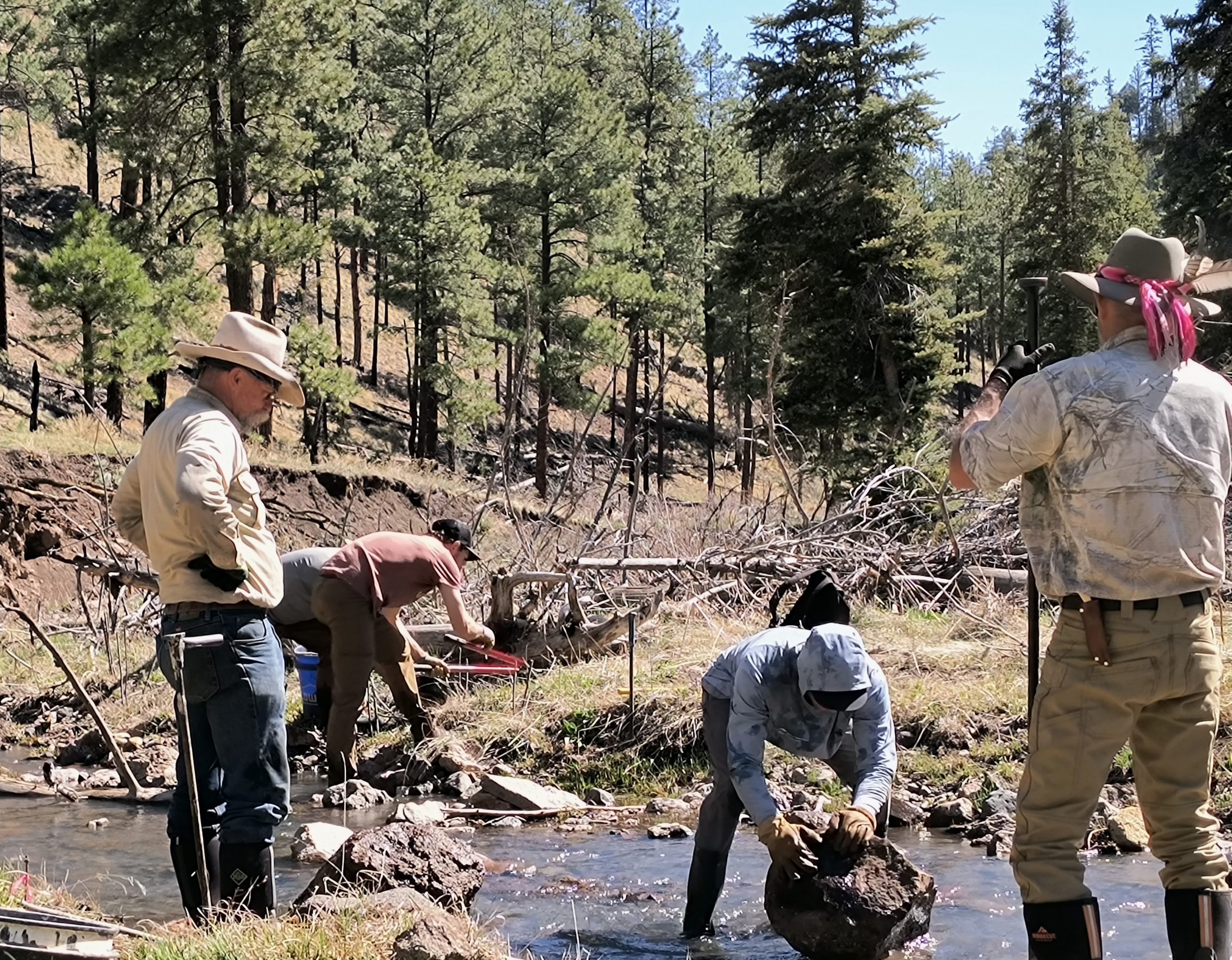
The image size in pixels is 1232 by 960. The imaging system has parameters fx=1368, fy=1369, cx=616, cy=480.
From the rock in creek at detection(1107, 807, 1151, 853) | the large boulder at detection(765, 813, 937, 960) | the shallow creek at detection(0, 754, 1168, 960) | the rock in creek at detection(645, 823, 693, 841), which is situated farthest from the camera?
the rock in creek at detection(645, 823, 693, 841)

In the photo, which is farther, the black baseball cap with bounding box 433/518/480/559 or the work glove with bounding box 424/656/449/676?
the work glove with bounding box 424/656/449/676

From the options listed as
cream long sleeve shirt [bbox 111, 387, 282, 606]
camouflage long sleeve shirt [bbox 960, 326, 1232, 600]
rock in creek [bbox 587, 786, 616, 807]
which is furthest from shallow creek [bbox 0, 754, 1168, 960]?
camouflage long sleeve shirt [bbox 960, 326, 1232, 600]

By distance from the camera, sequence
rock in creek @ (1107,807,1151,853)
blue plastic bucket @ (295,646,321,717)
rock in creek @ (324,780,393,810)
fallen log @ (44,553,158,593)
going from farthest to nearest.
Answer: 1. fallen log @ (44,553,158,593)
2. blue plastic bucket @ (295,646,321,717)
3. rock in creek @ (324,780,393,810)
4. rock in creek @ (1107,807,1151,853)

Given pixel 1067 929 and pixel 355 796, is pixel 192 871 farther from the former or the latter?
pixel 355 796

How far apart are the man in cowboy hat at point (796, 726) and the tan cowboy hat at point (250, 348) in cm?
196

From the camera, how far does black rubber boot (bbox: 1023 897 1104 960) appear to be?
3.83 metres

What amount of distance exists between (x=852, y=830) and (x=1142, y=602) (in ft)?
4.90

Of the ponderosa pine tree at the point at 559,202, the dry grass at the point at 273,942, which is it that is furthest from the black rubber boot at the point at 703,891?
the ponderosa pine tree at the point at 559,202

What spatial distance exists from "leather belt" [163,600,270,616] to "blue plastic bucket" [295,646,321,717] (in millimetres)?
4466

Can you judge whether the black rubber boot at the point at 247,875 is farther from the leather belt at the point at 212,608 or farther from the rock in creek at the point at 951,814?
the rock in creek at the point at 951,814

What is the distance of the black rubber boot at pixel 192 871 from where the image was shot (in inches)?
185

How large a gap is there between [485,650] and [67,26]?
32505 millimetres

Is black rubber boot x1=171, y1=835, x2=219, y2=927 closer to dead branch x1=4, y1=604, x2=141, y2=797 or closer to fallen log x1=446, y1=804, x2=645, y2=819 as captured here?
dead branch x1=4, y1=604, x2=141, y2=797

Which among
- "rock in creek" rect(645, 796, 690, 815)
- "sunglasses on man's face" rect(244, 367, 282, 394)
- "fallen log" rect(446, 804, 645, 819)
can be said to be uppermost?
"sunglasses on man's face" rect(244, 367, 282, 394)
